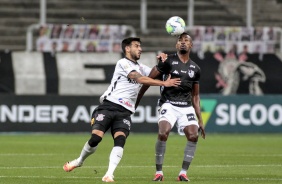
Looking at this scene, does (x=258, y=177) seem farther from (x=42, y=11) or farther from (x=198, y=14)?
(x=198, y=14)

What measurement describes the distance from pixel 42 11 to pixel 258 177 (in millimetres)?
18255

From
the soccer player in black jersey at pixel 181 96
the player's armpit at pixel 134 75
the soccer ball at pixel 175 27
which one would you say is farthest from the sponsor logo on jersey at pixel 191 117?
the soccer ball at pixel 175 27

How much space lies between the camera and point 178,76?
1570cm

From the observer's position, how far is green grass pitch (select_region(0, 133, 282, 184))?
1596 centimetres

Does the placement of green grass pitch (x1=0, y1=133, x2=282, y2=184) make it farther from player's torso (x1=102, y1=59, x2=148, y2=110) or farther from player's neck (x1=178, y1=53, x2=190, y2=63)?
player's neck (x1=178, y1=53, x2=190, y2=63)

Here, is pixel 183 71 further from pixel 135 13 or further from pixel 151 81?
pixel 135 13

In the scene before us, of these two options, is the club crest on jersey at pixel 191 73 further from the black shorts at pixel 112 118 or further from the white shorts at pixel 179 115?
the black shorts at pixel 112 118

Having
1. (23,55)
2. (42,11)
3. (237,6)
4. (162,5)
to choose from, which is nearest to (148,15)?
(162,5)

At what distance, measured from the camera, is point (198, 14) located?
38.6 metres

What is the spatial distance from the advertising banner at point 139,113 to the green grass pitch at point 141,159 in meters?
0.37

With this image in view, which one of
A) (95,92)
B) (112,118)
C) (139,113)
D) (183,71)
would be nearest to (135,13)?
(95,92)

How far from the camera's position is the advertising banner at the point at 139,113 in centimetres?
2911

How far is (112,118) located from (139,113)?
14031 millimetres

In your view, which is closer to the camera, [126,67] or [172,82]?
[172,82]
